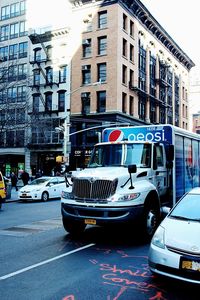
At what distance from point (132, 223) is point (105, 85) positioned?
34812mm

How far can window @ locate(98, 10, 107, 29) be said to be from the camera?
42.3 meters

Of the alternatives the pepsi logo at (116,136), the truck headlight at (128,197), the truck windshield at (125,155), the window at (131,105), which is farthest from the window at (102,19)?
the truck headlight at (128,197)

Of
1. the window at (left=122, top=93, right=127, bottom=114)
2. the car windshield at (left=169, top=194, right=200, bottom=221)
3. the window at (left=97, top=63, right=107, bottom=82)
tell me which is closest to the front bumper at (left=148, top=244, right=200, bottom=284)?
the car windshield at (left=169, top=194, right=200, bottom=221)

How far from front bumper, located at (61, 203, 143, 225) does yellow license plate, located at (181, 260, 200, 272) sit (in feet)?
10.2

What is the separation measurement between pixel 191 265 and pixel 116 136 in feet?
22.5

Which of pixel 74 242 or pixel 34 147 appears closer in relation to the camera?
pixel 74 242

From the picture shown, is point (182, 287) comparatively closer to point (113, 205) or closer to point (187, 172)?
point (113, 205)

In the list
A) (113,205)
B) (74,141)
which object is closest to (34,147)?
(74,141)

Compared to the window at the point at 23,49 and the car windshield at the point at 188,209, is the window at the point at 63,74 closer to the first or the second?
the window at the point at 23,49

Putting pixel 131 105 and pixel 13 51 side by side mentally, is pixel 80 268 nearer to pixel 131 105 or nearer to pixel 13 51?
pixel 131 105

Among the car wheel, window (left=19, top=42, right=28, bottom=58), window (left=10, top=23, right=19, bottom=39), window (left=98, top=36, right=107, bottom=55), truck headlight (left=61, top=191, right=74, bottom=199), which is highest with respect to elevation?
window (left=10, top=23, right=19, bottom=39)

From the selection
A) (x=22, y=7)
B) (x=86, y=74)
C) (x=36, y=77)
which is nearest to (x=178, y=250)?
(x=86, y=74)

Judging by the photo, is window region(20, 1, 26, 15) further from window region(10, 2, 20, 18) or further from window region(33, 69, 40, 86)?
window region(33, 69, 40, 86)

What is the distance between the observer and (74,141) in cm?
4303
